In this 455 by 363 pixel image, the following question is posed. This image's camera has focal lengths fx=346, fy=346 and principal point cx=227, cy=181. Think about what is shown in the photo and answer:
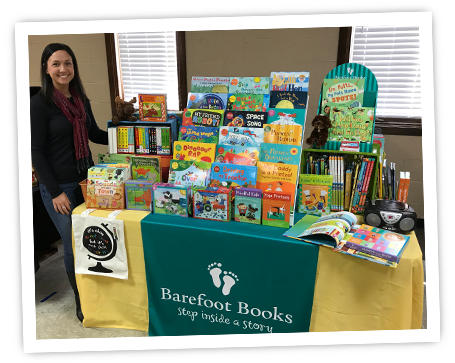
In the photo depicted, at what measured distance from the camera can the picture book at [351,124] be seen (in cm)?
214

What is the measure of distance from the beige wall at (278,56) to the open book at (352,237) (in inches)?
82.3

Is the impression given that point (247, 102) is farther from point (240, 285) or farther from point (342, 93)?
point (240, 285)

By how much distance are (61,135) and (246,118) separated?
1.18m

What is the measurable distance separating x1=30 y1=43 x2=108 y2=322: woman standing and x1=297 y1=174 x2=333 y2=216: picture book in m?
1.47

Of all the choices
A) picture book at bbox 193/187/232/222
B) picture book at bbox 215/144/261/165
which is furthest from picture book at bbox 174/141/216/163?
picture book at bbox 193/187/232/222

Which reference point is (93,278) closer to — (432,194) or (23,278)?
(23,278)

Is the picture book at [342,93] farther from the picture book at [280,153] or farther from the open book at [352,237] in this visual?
the open book at [352,237]

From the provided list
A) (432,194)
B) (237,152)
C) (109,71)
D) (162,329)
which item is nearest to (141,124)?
(237,152)

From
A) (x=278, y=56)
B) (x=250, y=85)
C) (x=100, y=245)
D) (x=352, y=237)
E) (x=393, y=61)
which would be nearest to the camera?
(x=352, y=237)

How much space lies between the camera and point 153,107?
2428mm

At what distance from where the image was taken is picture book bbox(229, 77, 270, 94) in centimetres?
230

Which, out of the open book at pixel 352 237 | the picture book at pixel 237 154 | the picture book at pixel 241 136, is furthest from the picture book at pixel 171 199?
the open book at pixel 352 237

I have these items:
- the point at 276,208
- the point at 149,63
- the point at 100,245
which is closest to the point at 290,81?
the point at 276,208

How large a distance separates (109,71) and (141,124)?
2.18 metres
